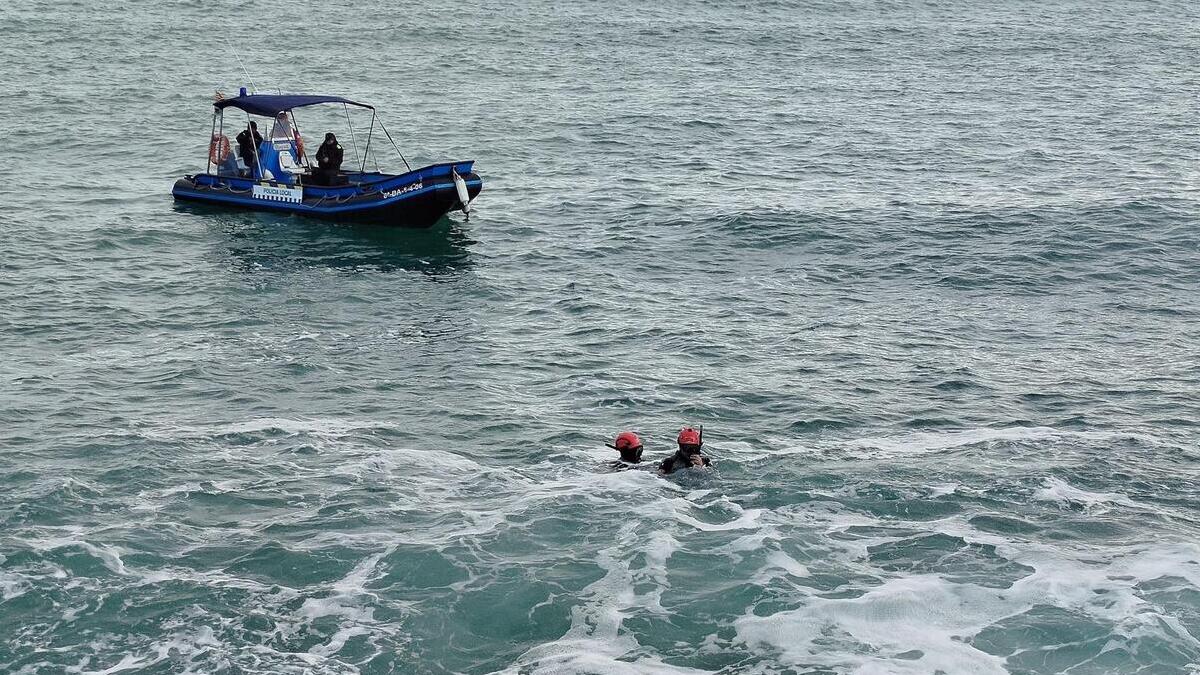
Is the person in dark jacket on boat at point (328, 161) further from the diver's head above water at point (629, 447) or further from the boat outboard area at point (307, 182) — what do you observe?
the diver's head above water at point (629, 447)

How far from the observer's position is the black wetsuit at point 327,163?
31.8 metres

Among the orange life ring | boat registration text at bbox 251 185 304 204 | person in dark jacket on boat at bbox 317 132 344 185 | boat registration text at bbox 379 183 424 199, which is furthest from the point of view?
the orange life ring

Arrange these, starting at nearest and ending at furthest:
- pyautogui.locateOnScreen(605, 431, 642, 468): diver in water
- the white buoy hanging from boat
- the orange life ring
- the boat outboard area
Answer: pyautogui.locateOnScreen(605, 431, 642, 468): diver in water < the white buoy hanging from boat < the boat outboard area < the orange life ring

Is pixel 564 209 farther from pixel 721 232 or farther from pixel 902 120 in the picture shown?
pixel 902 120

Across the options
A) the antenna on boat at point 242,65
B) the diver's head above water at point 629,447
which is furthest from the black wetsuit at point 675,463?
the antenna on boat at point 242,65

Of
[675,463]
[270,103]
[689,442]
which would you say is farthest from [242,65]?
[689,442]

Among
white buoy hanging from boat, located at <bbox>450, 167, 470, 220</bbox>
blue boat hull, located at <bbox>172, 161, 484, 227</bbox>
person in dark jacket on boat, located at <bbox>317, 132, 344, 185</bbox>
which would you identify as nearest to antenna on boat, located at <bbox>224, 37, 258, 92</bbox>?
blue boat hull, located at <bbox>172, 161, 484, 227</bbox>

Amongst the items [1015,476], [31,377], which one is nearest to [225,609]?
[31,377]

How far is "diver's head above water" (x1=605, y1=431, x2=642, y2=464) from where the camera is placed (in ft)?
58.5

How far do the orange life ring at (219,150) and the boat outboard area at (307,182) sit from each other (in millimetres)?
19

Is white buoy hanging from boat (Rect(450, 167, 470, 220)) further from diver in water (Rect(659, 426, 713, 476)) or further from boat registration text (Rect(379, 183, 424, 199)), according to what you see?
diver in water (Rect(659, 426, 713, 476))

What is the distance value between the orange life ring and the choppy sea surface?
1739mm

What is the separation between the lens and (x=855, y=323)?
80.3 ft

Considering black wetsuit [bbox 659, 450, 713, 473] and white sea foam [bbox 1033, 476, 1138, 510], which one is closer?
white sea foam [bbox 1033, 476, 1138, 510]
